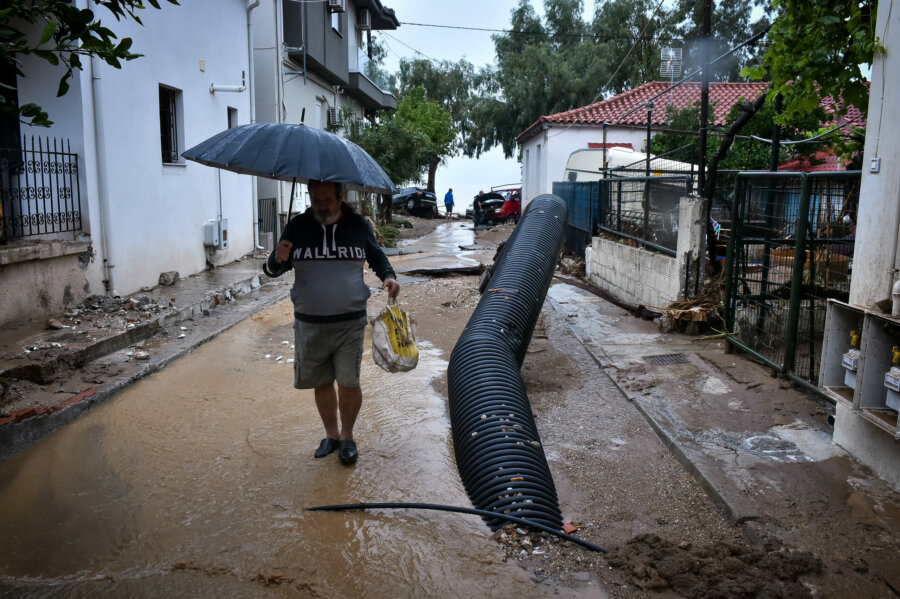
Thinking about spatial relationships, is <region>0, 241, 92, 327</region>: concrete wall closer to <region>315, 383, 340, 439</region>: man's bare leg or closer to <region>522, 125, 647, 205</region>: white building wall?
<region>315, 383, 340, 439</region>: man's bare leg

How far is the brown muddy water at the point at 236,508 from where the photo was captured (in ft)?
9.81

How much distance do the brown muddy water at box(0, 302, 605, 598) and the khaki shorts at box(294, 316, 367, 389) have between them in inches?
21.1

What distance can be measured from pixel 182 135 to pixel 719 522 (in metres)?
9.12

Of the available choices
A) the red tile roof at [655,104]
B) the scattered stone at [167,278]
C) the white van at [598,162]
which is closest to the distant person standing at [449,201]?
the red tile roof at [655,104]

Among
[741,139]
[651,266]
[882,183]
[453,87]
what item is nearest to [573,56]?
[453,87]

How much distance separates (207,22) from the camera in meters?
10.9

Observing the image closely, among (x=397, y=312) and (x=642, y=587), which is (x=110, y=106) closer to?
(x=397, y=312)

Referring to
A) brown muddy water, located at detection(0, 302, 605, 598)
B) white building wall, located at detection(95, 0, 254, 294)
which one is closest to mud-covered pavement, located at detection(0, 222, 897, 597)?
brown muddy water, located at detection(0, 302, 605, 598)

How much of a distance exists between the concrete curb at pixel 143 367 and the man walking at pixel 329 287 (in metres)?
1.87

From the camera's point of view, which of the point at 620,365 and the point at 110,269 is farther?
the point at 110,269

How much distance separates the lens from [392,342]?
4043mm

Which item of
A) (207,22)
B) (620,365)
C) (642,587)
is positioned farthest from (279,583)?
(207,22)

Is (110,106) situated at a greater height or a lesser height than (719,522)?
greater

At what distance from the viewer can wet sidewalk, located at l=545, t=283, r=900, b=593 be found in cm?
341
